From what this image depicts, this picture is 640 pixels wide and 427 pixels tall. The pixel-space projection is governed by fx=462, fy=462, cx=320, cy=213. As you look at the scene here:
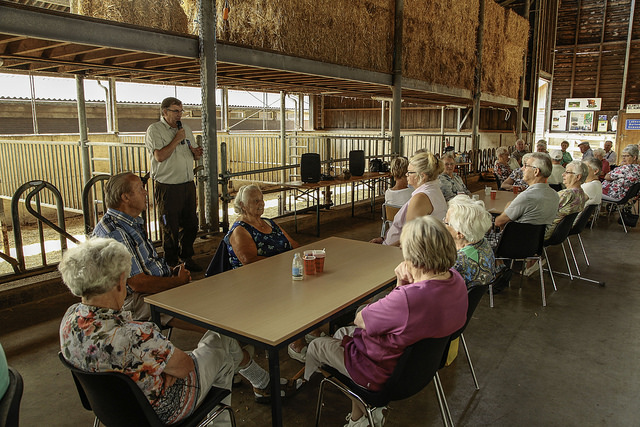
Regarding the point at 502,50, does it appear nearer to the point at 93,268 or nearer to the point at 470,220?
the point at 470,220

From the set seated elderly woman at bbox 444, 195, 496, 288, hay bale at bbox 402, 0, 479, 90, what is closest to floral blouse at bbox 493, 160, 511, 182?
hay bale at bbox 402, 0, 479, 90

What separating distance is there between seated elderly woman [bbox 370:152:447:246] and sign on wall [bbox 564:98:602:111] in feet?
52.4

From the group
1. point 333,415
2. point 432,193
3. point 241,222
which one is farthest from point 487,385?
point 241,222

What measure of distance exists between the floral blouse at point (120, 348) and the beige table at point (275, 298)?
39 cm

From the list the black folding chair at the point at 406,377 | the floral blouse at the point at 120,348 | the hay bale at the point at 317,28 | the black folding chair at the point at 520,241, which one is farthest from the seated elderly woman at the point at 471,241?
the hay bale at the point at 317,28

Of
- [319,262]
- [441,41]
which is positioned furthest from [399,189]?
[441,41]

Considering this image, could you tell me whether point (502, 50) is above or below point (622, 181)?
above

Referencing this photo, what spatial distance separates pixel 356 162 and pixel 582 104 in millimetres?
13104

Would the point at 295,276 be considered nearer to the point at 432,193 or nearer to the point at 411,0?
the point at 432,193

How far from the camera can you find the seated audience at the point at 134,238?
271 centimetres

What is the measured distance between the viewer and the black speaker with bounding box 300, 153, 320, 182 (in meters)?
7.12

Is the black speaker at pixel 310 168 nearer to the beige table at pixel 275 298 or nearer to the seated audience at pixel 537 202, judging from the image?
the seated audience at pixel 537 202

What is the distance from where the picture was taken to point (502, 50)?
1312 centimetres

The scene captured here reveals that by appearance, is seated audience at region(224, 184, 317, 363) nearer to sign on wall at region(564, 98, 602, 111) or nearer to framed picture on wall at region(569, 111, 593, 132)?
framed picture on wall at region(569, 111, 593, 132)
